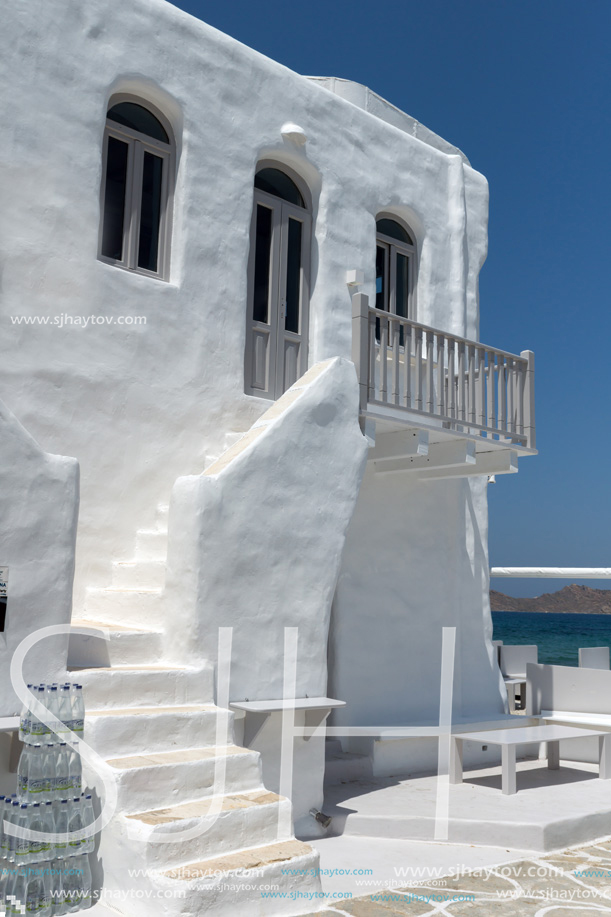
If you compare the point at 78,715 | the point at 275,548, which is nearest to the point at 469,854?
the point at 275,548

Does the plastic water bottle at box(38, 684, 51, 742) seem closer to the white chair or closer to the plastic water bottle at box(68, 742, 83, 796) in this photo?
the plastic water bottle at box(68, 742, 83, 796)

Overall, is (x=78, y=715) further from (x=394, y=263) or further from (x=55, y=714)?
(x=394, y=263)

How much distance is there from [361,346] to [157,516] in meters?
2.45

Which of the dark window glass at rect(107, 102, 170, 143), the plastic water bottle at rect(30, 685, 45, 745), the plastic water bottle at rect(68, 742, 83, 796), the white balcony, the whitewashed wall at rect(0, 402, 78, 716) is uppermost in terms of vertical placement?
the dark window glass at rect(107, 102, 170, 143)

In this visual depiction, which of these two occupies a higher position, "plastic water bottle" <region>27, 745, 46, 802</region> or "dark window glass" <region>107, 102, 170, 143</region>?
"dark window glass" <region>107, 102, 170, 143</region>

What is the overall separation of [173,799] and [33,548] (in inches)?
69.0

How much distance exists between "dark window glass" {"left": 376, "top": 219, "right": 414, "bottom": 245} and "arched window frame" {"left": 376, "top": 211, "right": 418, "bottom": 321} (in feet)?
0.09

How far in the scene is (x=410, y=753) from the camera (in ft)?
30.3

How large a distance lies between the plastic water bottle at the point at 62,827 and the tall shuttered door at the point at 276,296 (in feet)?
16.3

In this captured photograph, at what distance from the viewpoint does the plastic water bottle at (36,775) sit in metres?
5.01

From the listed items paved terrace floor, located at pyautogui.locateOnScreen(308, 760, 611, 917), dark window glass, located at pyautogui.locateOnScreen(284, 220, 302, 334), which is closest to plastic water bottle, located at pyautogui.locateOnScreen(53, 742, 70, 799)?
paved terrace floor, located at pyautogui.locateOnScreen(308, 760, 611, 917)

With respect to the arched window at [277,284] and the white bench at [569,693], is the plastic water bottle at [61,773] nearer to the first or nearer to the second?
the arched window at [277,284]

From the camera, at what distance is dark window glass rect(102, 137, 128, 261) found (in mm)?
8219

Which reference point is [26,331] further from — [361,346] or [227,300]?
[361,346]
